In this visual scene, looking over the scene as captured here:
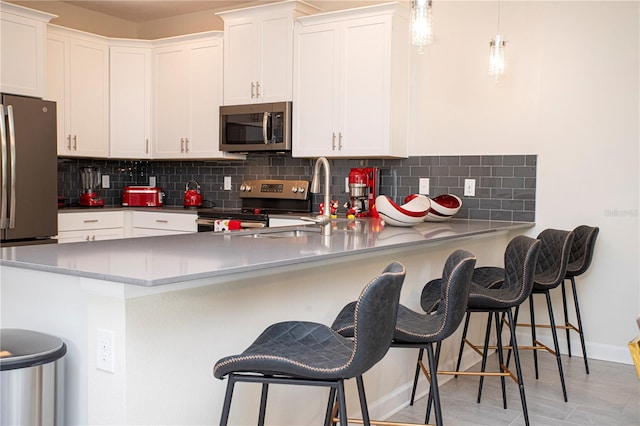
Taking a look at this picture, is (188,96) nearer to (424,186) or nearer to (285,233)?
(424,186)

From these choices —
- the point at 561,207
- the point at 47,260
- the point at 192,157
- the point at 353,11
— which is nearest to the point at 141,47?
the point at 192,157

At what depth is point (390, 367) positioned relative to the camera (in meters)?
3.08

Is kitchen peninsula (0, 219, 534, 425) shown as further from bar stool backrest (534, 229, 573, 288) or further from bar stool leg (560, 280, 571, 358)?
bar stool leg (560, 280, 571, 358)

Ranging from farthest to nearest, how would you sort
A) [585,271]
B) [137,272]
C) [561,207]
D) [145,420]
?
[561,207], [585,271], [145,420], [137,272]

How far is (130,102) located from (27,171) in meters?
1.50

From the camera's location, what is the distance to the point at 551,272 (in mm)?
3740

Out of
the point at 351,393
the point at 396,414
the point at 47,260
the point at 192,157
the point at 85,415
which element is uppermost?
the point at 192,157

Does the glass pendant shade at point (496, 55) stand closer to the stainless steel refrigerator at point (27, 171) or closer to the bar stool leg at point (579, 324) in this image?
the bar stool leg at point (579, 324)

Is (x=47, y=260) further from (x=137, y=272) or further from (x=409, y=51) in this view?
(x=409, y=51)

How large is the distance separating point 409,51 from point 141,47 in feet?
8.26

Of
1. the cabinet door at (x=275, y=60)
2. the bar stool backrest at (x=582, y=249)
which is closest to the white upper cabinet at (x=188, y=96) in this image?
the cabinet door at (x=275, y=60)

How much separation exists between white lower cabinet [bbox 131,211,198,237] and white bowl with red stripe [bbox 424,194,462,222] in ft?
6.78

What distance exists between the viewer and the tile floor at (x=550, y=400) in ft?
10.2

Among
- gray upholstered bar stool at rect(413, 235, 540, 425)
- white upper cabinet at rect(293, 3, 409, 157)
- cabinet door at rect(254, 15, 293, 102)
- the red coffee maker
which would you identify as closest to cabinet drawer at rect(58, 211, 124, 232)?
cabinet door at rect(254, 15, 293, 102)
